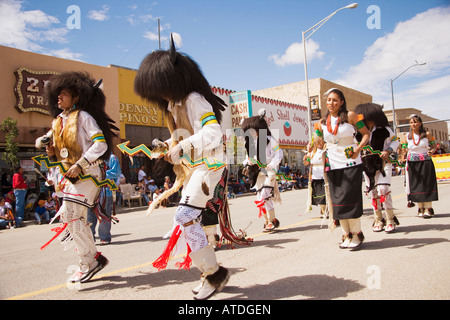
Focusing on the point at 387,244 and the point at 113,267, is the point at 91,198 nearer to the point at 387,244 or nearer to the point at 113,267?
the point at 113,267

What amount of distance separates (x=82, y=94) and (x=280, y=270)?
3.07 m

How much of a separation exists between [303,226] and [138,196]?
10.6 metres

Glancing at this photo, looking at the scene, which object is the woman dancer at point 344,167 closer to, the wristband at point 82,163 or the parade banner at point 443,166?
the wristband at point 82,163

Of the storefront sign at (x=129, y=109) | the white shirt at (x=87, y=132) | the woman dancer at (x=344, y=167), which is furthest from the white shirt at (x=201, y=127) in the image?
the storefront sign at (x=129, y=109)

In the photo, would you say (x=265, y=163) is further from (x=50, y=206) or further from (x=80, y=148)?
(x=50, y=206)

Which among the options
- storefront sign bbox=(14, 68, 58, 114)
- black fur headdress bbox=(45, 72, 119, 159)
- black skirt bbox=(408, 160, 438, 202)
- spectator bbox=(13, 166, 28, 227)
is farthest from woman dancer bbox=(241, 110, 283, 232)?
storefront sign bbox=(14, 68, 58, 114)

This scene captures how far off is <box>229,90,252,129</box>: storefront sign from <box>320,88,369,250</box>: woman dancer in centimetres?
1914

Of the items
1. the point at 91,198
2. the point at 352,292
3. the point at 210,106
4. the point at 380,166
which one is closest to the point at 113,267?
the point at 91,198

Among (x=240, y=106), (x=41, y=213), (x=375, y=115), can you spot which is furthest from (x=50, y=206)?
(x=240, y=106)

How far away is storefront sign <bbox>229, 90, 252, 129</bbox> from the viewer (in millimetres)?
24031

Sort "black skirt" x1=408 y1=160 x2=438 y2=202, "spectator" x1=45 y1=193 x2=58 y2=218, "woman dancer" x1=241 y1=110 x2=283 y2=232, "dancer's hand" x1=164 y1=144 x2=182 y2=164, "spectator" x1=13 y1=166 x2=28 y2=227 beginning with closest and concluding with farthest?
1. "dancer's hand" x1=164 y1=144 x2=182 y2=164
2. "woman dancer" x1=241 y1=110 x2=283 y2=232
3. "black skirt" x1=408 y1=160 x2=438 y2=202
4. "spectator" x1=13 y1=166 x2=28 y2=227
5. "spectator" x1=45 y1=193 x2=58 y2=218

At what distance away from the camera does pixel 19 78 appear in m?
14.4

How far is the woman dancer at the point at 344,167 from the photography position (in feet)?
15.0

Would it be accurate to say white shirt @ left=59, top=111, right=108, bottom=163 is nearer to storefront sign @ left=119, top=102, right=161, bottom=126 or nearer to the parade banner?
storefront sign @ left=119, top=102, right=161, bottom=126
